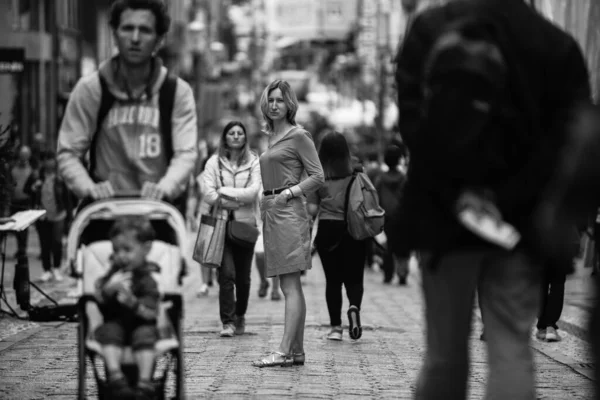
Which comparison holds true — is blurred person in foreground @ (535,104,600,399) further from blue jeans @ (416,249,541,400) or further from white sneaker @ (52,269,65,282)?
white sneaker @ (52,269,65,282)

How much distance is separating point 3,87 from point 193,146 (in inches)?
1008

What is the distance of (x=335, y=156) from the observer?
11.6m

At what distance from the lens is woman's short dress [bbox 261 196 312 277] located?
9453mm

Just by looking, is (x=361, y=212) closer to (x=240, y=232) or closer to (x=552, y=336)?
(x=240, y=232)

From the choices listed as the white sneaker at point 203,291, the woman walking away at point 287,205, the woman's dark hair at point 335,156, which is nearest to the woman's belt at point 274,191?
the woman walking away at point 287,205

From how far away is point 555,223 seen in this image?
15.7 feet

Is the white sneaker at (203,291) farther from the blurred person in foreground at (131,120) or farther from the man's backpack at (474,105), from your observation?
the man's backpack at (474,105)

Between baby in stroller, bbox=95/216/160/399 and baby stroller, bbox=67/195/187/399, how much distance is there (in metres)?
0.04

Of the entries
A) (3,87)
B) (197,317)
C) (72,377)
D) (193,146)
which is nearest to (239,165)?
(197,317)

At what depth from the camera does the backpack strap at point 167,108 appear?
6.36m

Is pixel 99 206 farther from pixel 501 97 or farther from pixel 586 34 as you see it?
pixel 586 34

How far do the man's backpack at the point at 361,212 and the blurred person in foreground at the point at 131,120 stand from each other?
4.91 m

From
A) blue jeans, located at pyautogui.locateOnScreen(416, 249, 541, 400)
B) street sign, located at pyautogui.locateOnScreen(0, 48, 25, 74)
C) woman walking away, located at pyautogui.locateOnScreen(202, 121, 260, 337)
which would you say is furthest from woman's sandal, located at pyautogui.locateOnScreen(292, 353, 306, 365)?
street sign, located at pyautogui.locateOnScreen(0, 48, 25, 74)

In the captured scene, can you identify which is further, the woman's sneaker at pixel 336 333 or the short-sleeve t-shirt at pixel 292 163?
the woman's sneaker at pixel 336 333
